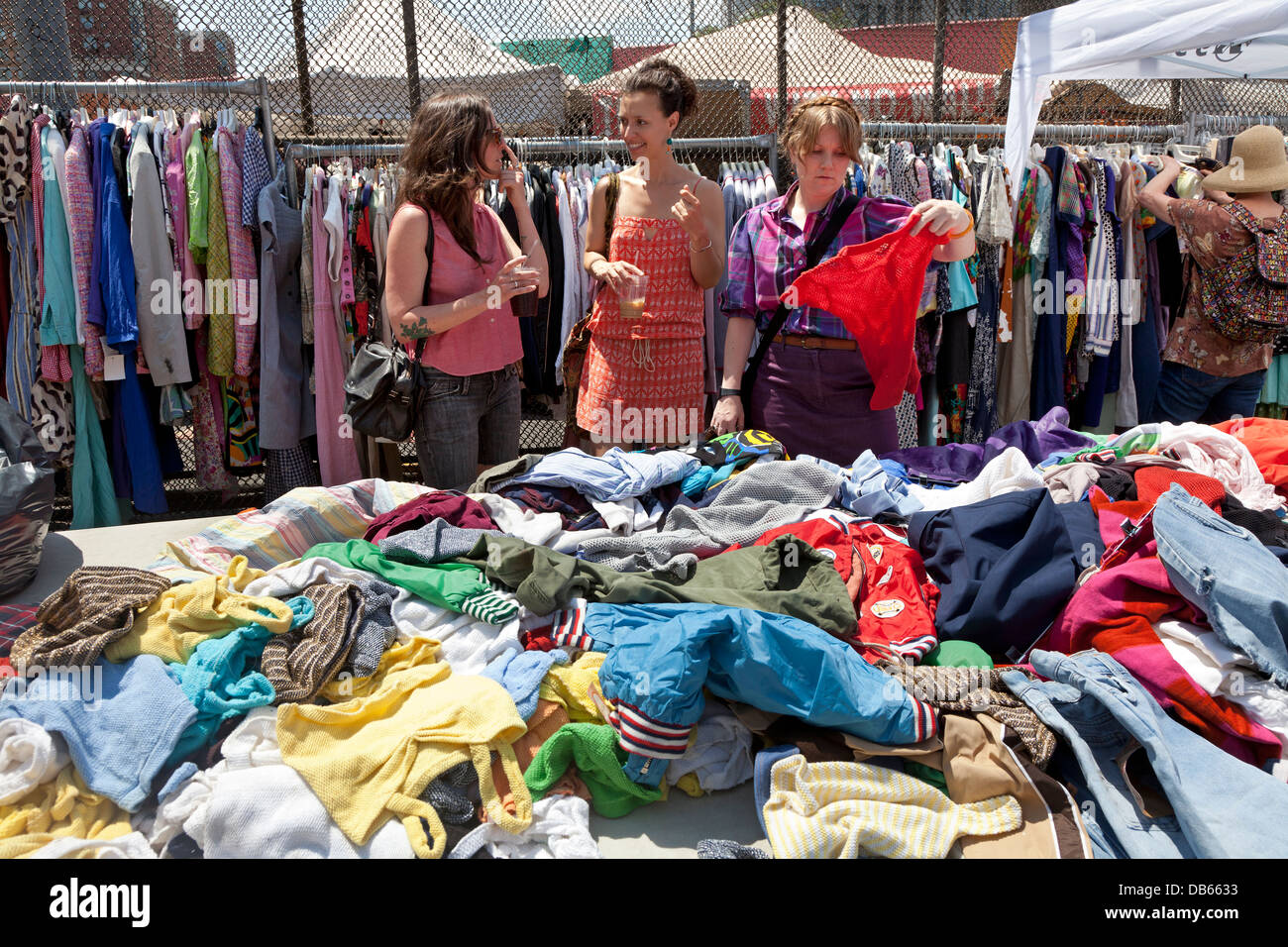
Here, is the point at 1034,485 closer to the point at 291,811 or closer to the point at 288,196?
the point at 291,811

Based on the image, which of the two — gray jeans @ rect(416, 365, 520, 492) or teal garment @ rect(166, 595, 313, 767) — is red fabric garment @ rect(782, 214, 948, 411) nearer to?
gray jeans @ rect(416, 365, 520, 492)

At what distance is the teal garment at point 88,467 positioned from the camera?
417cm

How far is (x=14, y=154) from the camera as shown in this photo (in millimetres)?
3859

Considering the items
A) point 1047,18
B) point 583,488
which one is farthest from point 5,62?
point 1047,18

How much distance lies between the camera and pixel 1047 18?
413cm

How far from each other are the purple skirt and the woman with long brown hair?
2.90 feet

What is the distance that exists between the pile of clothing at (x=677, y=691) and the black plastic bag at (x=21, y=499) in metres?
0.63

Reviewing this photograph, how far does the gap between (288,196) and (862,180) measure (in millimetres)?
2852

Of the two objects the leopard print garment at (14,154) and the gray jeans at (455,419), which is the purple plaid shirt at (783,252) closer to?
the gray jeans at (455,419)

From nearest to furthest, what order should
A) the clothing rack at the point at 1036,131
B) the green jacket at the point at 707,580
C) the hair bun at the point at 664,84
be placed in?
the green jacket at the point at 707,580
the hair bun at the point at 664,84
the clothing rack at the point at 1036,131

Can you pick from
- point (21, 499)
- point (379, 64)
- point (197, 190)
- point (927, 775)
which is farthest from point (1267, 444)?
point (379, 64)
